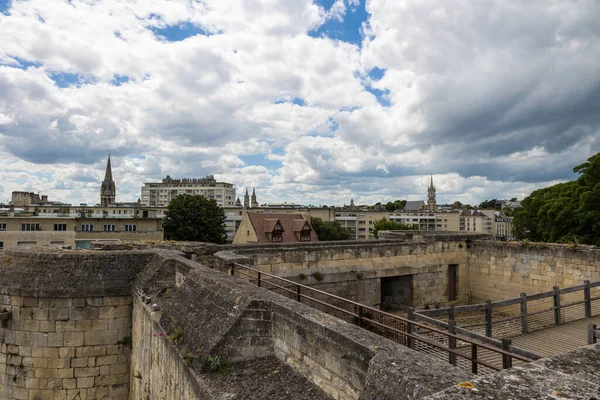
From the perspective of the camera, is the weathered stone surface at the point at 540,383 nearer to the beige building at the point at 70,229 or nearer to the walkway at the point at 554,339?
the walkway at the point at 554,339

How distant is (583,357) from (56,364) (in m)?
9.55

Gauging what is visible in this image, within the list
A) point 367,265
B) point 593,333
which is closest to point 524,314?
point 593,333

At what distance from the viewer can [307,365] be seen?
14.5 ft

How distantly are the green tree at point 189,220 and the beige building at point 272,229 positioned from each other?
395 cm

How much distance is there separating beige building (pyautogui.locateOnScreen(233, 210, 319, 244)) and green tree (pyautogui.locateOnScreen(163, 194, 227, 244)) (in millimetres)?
3946

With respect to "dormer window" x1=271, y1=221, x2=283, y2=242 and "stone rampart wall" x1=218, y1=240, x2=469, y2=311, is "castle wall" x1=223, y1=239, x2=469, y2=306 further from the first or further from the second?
"dormer window" x1=271, y1=221, x2=283, y2=242

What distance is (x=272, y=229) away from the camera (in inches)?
1785

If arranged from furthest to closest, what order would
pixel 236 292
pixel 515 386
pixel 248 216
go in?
pixel 248 216, pixel 236 292, pixel 515 386

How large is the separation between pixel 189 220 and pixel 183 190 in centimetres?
10256

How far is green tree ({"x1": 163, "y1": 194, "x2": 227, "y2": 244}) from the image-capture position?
42062 millimetres

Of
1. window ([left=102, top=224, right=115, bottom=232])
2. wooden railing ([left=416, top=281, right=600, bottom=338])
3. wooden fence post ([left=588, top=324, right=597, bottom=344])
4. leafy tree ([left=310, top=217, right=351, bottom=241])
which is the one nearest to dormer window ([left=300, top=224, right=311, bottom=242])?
leafy tree ([left=310, top=217, right=351, bottom=241])

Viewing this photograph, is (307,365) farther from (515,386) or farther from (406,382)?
(515,386)

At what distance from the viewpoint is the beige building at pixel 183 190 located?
137000mm

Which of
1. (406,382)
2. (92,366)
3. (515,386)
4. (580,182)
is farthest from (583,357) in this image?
(580,182)
